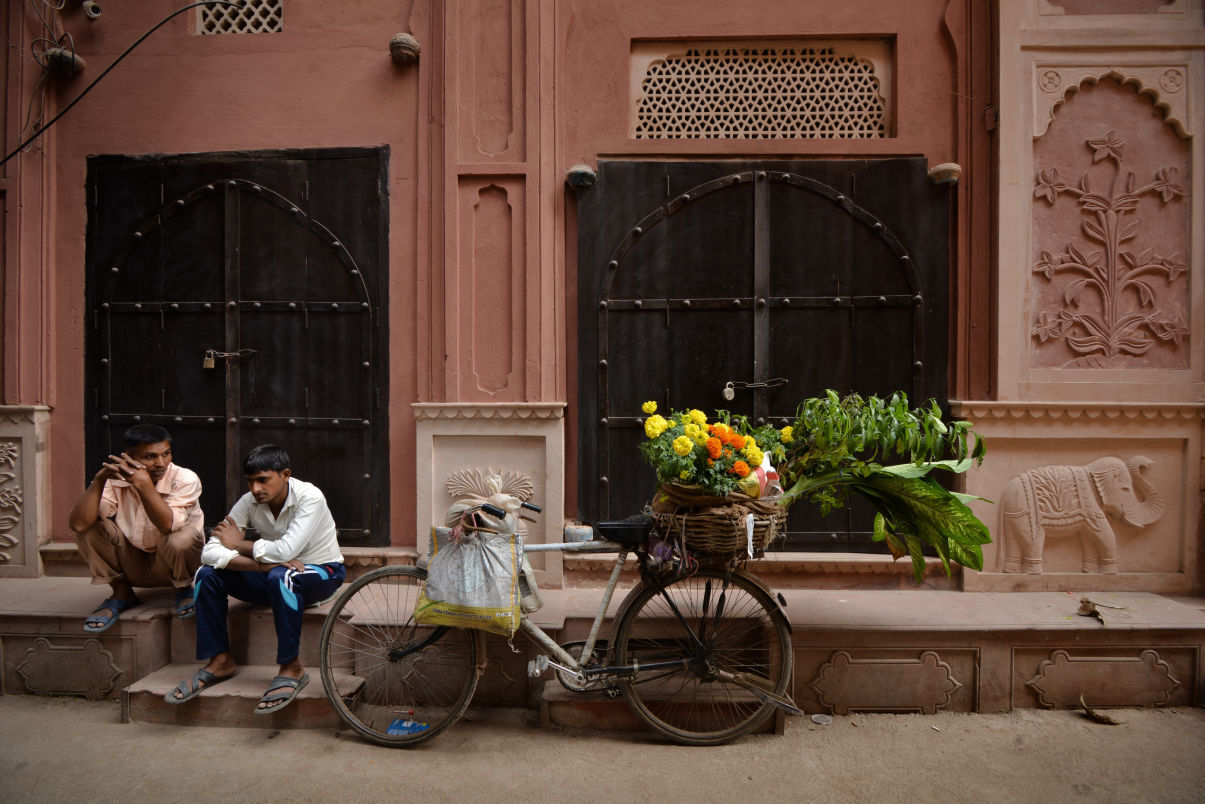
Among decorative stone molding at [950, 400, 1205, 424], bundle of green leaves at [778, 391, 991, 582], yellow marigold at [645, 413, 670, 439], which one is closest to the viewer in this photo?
yellow marigold at [645, 413, 670, 439]

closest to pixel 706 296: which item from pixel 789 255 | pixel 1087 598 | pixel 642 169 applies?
pixel 789 255

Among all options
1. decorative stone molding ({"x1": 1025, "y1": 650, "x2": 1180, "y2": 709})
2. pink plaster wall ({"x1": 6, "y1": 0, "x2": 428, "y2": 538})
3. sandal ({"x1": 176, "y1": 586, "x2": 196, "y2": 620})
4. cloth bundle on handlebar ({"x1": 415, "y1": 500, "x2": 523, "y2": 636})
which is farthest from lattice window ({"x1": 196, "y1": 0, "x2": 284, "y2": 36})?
decorative stone molding ({"x1": 1025, "y1": 650, "x2": 1180, "y2": 709})

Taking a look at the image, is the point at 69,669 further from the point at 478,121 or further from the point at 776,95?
the point at 776,95

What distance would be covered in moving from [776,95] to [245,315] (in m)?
3.83

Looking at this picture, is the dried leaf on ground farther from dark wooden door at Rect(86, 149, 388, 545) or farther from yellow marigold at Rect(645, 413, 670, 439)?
dark wooden door at Rect(86, 149, 388, 545)

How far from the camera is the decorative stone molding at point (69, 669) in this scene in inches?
139

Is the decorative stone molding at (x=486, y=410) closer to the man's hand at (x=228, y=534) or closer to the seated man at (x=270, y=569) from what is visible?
the seated man at (x=270, y=569)

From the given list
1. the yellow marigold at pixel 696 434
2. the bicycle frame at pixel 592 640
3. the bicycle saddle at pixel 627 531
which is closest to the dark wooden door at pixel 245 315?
the bicycle frame at pixel 592 640

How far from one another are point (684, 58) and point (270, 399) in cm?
358

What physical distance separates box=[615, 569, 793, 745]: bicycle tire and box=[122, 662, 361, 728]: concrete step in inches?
60.6

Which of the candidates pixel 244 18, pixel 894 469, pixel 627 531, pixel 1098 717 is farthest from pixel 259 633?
pixel 1098 717

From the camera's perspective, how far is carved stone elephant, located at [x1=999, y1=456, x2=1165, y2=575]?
3.97 metres

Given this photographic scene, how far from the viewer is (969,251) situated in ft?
13.7

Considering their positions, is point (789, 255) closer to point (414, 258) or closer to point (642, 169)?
point (642, 169)
